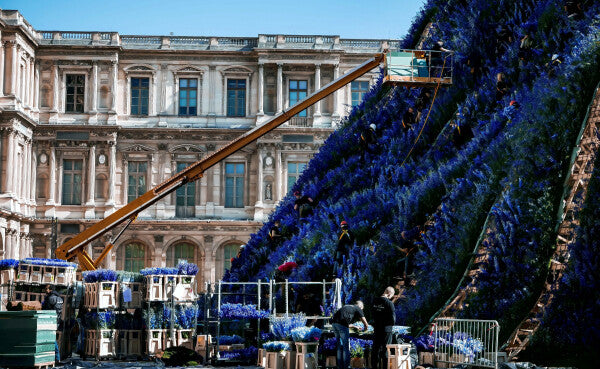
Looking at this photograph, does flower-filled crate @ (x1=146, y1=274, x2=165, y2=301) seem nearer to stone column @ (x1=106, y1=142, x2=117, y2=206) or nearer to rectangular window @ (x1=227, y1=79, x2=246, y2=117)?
stone column @ (x1=106, y1=142, x2=117, y2=206)

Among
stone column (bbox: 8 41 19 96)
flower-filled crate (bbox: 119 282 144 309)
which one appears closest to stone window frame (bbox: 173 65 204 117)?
stone column (bbox: 8 41 19 96)

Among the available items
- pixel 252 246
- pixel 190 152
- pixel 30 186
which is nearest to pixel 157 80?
pixel 190 152

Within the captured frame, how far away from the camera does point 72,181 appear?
44.2 meters

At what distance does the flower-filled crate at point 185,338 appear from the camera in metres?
18.3

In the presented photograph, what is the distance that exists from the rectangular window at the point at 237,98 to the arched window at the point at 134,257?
24.4 feet

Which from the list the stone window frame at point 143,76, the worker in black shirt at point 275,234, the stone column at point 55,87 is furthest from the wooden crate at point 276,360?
the stone column at point 55,87

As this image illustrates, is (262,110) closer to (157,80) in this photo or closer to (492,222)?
(157,80)

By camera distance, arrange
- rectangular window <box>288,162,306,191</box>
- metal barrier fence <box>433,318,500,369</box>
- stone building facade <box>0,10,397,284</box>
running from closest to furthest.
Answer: metal barrier fence <box>433,318,500,369</box> < stone building facade <box>0,10,397,284</box> < rectangular window <box>288,162,306,191</box>

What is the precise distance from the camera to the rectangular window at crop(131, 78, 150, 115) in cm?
4494

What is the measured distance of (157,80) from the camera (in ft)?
147

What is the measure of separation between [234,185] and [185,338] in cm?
2647

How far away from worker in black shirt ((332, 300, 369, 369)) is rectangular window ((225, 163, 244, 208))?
31727mm

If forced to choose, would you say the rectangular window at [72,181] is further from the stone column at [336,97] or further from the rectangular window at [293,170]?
the stone column at [336,97]

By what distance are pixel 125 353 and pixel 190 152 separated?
26367 millimetres
